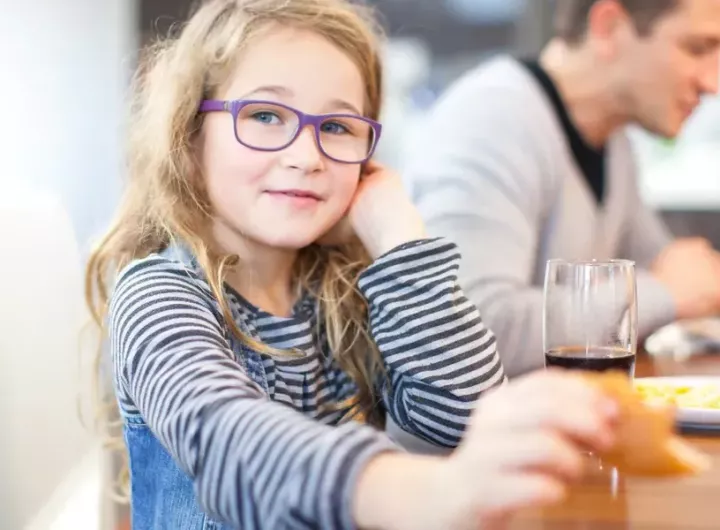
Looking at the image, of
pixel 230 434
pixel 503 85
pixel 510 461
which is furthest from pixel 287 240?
pixel 503 85

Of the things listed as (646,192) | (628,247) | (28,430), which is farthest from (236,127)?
(646,192)

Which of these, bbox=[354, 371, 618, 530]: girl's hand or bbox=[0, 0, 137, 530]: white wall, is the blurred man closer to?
bbox=[0, 0, 137, 530]: white wall

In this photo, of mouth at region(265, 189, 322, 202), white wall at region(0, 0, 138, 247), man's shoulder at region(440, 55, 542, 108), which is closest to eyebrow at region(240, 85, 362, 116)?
mouth at region(265, 189, 322, 202)

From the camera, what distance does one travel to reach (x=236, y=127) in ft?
3.49

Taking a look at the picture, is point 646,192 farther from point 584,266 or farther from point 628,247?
point 584,266

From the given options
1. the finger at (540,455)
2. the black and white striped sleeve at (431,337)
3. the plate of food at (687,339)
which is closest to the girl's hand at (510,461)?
the finger at (540,455)

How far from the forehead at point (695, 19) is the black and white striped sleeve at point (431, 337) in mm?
1047

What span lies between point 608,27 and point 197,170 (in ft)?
3.64

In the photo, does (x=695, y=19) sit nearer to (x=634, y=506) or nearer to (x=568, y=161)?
(x=568, y=161)

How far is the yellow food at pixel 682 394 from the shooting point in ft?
3.43

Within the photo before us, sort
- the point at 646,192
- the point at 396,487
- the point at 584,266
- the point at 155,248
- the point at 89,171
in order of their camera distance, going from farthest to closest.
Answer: the point at 646,192, the point at 89,171, the point at 155,248, the point at 584,266, the point at 396,487

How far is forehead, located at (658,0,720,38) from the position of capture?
1.87m

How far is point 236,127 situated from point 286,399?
0.31 metres

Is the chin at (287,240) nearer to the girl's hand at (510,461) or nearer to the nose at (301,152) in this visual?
the nose at (301,152)
